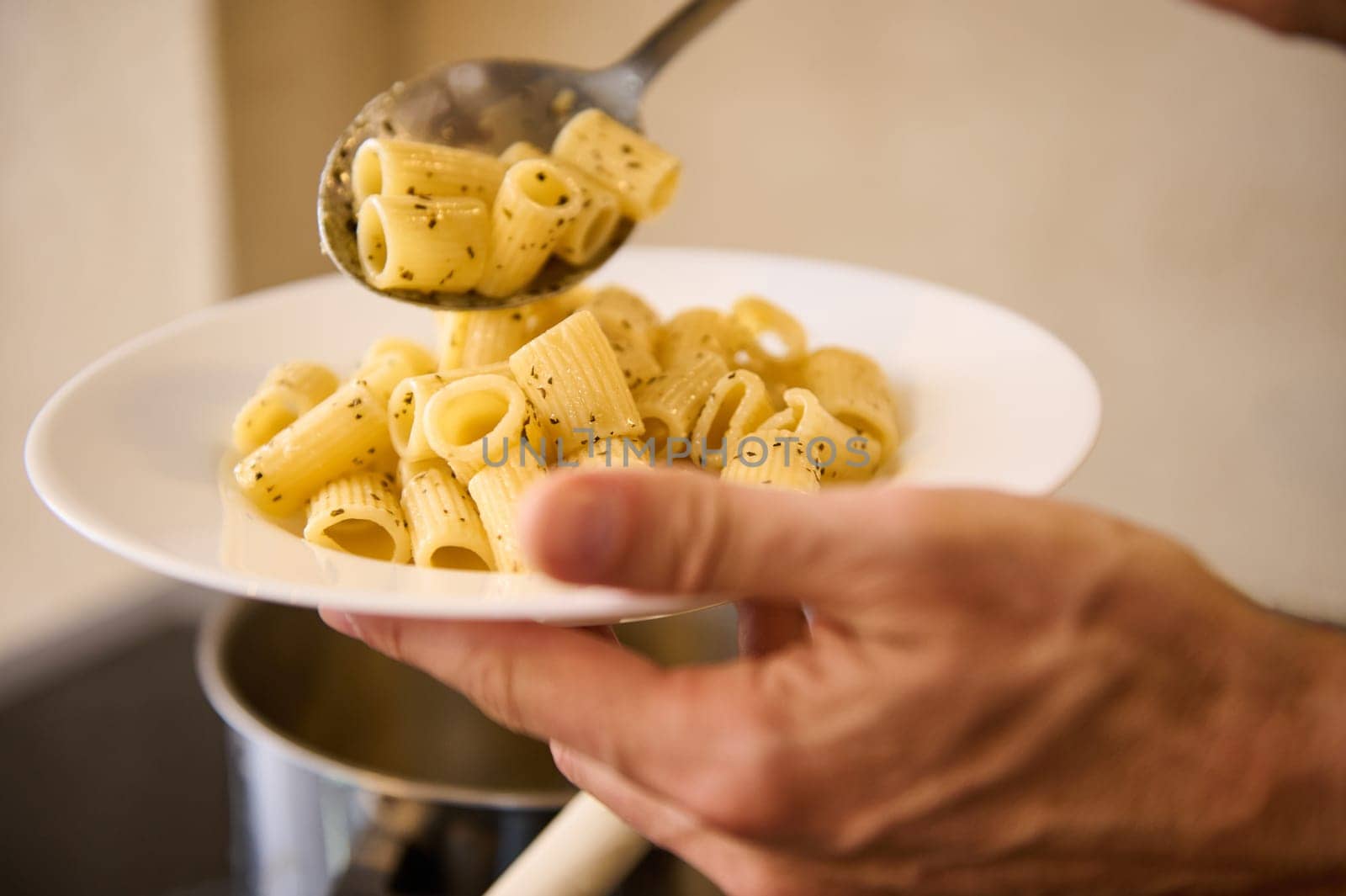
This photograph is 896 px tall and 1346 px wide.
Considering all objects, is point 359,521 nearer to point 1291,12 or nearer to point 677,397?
point 677,397

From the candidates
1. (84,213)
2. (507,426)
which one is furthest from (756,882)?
(84,213)

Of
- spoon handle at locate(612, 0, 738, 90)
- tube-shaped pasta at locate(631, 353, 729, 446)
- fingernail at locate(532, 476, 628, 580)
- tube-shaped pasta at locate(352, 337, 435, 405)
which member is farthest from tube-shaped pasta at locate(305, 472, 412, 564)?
spoon handle at locate(612, 0, 738, 90)

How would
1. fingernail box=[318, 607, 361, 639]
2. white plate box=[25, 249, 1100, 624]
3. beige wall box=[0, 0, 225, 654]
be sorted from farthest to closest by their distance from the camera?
beige wall box=[0, 0, 225, 654], fingernail box=[318, 607, 361, 639], white plate box=[25, 249, 1100, 624]

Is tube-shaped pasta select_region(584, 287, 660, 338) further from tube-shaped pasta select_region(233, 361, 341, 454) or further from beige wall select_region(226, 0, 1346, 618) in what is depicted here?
beige wall select_region(226, 0, 1346, 618)

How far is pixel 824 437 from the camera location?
35.8 inches

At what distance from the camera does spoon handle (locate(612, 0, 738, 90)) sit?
3.63 ft

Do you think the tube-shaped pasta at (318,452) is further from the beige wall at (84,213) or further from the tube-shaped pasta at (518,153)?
the beige wall at (84,213)

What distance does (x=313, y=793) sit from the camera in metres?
1.09

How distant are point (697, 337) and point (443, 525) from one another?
338 millimetres

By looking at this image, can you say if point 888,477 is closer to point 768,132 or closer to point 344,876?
point 344,876

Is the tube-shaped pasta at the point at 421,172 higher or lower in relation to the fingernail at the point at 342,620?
higher

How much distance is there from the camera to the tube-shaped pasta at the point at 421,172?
A: 990 millimetres

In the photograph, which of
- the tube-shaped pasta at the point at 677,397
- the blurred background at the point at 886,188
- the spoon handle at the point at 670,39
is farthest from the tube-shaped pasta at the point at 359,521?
the blurred background at the point at 886,188

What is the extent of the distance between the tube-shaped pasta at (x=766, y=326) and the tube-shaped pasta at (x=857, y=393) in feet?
0.17
